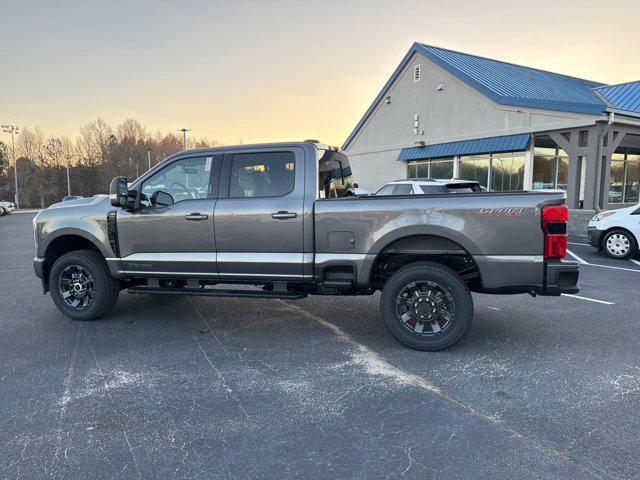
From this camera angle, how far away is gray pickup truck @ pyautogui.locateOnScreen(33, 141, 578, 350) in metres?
4.27

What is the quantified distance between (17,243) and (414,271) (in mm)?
15311

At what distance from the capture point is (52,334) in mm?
5191

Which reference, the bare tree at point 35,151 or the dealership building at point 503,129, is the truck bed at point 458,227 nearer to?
the dealership building at point 503,129

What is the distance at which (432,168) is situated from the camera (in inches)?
865

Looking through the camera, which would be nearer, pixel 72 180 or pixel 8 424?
pixel 8 424

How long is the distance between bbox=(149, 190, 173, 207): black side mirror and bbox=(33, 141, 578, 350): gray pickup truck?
0.04 ft

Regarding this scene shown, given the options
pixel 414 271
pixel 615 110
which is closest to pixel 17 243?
pixel 414 271

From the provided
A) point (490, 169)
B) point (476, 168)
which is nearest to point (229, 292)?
point (490, 169)

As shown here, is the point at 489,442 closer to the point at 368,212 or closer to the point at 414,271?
the point at 414,271

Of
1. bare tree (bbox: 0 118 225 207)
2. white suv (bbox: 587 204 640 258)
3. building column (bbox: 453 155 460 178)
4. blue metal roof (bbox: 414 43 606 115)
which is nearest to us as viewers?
white suv (bbox: 587 204 640 258)

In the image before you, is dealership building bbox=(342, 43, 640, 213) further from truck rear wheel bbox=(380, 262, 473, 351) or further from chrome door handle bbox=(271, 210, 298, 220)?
chrome door handle bbox=(271, 210, 298, 220)

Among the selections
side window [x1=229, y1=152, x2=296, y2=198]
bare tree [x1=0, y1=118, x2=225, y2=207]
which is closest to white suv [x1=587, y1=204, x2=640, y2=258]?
side window [x1=229, y1=152, x2=296, y2=198]

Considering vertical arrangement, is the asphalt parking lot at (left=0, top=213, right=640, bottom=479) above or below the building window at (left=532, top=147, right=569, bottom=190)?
below

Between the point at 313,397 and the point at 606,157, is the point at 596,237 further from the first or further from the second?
the point at 313,397
